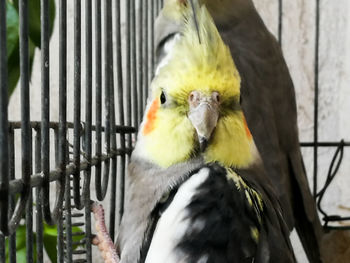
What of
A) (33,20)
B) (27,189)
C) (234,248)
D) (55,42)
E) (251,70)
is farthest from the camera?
(55,42)

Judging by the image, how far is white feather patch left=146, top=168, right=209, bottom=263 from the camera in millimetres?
471

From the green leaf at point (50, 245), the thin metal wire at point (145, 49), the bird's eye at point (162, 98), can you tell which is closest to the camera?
the bird's eye at point (162, 98)

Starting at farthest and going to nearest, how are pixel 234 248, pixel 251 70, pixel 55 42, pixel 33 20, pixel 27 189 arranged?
pixel 55 42 < pixel 251 70 < pixel 33 20 < pixel 234 248 < pixel 27 189

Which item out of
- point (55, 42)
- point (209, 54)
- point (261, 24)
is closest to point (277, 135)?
point (261, 24)

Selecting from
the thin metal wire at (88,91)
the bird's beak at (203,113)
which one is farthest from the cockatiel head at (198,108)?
the thin metal wire at (88,91)

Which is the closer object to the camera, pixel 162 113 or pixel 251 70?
pixel 162 113

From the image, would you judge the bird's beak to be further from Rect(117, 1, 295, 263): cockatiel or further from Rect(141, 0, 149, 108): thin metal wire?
Rect(141, 0, 149, 108): thin metal wire

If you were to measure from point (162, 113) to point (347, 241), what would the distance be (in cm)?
64

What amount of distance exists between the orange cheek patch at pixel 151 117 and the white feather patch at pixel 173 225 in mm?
100

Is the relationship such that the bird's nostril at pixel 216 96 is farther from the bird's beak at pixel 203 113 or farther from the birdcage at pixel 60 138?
the birdcage at pixel 60 138

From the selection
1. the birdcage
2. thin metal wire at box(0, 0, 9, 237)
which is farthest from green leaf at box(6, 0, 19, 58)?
thin metal wire at box(0, 0, 9, 237)

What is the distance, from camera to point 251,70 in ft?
2.95

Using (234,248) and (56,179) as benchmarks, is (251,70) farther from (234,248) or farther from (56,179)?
(56,179)

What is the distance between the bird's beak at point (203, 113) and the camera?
0.49 meters
